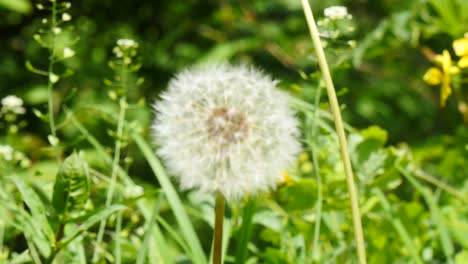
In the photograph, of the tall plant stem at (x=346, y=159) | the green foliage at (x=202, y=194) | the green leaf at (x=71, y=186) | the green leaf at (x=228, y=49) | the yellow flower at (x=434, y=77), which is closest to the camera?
the tall plant stem at (x=346, y=159)

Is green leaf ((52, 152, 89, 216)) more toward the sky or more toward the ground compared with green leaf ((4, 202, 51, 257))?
more toward the sky

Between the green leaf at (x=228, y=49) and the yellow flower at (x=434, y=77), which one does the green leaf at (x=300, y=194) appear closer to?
the yellow flower at (x=434, y=77)

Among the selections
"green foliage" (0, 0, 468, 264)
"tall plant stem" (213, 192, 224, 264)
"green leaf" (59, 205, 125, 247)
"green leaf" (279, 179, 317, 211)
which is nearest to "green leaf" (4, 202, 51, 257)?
"green foliage" (0, 0, 468, 264)

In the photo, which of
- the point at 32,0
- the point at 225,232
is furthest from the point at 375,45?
the point at 32,0

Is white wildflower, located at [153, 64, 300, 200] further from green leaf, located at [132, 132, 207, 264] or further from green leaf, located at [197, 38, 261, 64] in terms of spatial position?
green leaf, located at [197, 38, 261, 64]

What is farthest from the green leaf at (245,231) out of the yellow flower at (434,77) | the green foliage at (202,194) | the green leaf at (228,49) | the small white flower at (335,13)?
the green leaf at (228,49)

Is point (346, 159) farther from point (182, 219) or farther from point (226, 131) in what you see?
point (182, 219)
